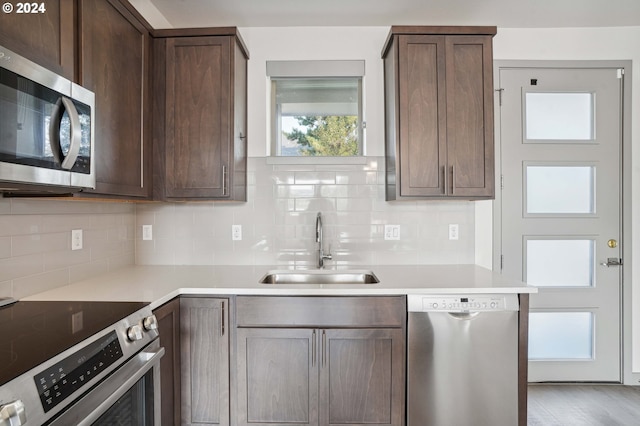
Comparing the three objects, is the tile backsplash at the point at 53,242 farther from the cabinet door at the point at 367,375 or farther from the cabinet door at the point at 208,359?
the cabinet door at the point at 367,375

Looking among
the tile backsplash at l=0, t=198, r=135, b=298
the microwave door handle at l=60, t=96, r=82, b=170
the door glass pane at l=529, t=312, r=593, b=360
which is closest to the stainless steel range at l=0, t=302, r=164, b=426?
the tile backsplash at l=0, t=198, r=135, b=298

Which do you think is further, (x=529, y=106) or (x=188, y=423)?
(x=529, y=106)

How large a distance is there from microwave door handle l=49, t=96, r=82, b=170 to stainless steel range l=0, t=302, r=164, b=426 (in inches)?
22.1

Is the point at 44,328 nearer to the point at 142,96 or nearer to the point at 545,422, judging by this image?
the point at 142,96

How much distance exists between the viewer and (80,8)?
1527 millimetres

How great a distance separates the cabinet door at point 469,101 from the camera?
2.22m

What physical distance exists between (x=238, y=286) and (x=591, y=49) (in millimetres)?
3061

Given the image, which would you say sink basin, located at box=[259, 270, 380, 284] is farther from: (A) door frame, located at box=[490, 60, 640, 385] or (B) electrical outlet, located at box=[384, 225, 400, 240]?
(A) door frame, located at box=[490, 60, 640, 385]

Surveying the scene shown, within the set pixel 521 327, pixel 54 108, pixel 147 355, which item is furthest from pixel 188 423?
pixel 521 327

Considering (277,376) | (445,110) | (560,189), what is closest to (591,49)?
(560,189)

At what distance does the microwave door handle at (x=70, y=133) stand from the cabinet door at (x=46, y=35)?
16cm

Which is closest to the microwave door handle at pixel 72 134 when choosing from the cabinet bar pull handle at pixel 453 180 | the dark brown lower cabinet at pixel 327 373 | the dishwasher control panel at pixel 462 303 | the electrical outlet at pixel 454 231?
the dark brown lower cabinet at pixel 327 373

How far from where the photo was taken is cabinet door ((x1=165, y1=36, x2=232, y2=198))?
2.23 meters

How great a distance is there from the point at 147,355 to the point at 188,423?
795 millimetres
